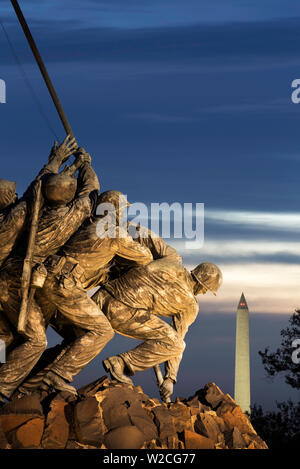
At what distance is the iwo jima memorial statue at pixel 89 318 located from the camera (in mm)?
11328

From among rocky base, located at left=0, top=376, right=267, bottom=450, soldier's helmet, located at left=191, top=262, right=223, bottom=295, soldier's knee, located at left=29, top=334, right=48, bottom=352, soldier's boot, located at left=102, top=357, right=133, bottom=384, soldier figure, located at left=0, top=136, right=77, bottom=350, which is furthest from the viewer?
soldier's helmet, located at left=191, top=262, right=223, bottom=295

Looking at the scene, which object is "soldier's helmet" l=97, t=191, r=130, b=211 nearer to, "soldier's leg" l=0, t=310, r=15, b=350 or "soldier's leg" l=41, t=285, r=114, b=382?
"soldier's leg" l=41, t=285, r=114, b=382

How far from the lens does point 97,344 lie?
12297 mm

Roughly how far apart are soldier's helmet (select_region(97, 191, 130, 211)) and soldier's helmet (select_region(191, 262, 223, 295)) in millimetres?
1424

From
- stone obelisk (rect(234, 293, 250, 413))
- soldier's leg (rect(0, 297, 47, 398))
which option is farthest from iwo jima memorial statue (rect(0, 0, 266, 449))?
stone obelisk (rect(234, 293, 250, 413))

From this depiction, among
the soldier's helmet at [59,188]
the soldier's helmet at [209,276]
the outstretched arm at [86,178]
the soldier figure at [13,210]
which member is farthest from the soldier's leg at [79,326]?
the soldier's helmet at [209,276]

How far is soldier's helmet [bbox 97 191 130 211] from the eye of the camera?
41.7 feet

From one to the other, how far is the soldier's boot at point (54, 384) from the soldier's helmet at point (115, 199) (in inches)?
87.6

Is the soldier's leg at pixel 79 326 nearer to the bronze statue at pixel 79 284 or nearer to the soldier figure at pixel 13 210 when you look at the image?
the bronze statue at pixel 79 284

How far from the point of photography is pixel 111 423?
37.0 ft

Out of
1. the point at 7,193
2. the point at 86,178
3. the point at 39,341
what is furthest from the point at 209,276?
the point at 7,193

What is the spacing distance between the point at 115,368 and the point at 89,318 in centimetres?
78

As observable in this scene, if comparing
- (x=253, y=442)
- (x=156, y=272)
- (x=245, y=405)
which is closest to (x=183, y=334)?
(x=156, y=272)
